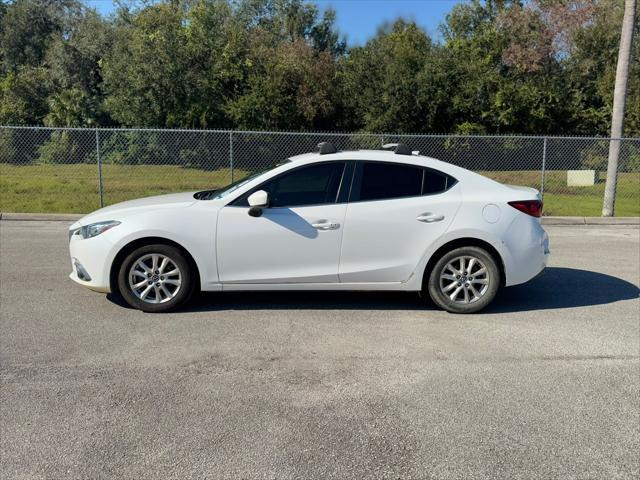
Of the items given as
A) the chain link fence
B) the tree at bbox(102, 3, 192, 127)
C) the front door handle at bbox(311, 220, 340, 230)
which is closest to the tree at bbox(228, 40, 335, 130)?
the tree at bbox(102, 3, 192, 127)

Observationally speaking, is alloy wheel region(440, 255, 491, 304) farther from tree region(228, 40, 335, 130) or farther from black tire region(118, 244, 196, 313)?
tree region(228, 40, 335, 130)

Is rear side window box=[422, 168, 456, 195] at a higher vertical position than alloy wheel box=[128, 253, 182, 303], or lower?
higher

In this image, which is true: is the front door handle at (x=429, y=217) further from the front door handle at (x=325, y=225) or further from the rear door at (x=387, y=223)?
the front door handle at (x=325, y=225)

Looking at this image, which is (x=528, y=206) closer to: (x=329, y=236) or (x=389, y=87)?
(x=329, y=236)

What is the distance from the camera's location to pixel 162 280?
5430 mm

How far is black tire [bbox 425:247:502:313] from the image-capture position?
18.3 feet

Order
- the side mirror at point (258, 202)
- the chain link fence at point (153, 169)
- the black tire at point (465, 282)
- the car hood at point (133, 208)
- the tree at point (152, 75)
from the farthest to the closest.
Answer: the tree at point (152, 75), the chain link fence at point (153, 169), the black tire at point (465, 282), the car hood at point (133, 208), the side mirror at point (258, 202)

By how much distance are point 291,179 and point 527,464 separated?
3351mm

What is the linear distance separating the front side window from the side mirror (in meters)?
0.10

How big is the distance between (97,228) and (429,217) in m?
3.17

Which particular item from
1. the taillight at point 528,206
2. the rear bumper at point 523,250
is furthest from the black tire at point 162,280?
the taillight at point 528,206

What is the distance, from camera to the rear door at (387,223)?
5469mm

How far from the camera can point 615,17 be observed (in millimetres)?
29500

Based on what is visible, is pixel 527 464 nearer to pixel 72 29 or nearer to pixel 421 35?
pixel 421 35
